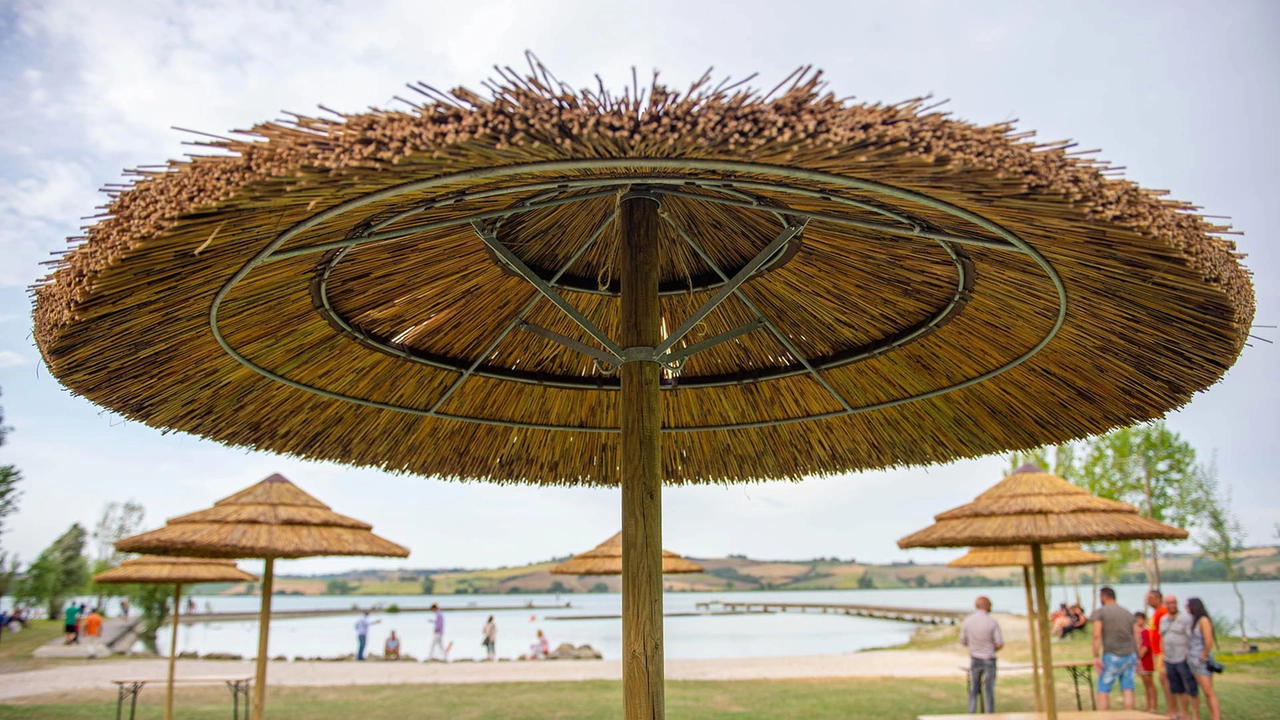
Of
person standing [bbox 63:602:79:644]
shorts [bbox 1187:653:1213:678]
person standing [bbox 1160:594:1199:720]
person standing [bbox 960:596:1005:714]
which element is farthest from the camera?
person standing [bbox 63:602:79:644]

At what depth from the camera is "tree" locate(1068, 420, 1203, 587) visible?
17016 millimetres

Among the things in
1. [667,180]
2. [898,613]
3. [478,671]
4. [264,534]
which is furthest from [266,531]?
[898,613]

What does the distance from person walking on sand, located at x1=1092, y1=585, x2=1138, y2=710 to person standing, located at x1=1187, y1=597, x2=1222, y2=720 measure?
45 centimetres

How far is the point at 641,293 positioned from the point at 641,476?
2.10 ft

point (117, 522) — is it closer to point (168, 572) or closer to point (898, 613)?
point (168, 572)

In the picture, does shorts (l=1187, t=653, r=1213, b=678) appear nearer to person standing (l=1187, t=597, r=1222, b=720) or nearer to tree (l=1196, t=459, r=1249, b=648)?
person standing (l=1187, t=597, r=1222, b=720)

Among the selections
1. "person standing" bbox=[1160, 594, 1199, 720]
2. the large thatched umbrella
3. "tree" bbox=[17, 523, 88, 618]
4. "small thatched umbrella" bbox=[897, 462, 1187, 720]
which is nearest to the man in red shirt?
"person standing" bbox=[1160, 594, 1199, 720]

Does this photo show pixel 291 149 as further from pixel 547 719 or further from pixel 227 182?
pixel 547 719

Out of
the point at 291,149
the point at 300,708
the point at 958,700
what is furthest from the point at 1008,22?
the point at 300,708

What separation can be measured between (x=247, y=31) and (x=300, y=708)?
7.19 meters

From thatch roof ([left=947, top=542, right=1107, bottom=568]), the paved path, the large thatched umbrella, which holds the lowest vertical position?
the paved path

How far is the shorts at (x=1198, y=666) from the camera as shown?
6941mm

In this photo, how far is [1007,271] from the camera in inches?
107

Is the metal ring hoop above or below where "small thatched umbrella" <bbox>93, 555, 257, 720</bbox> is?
above
